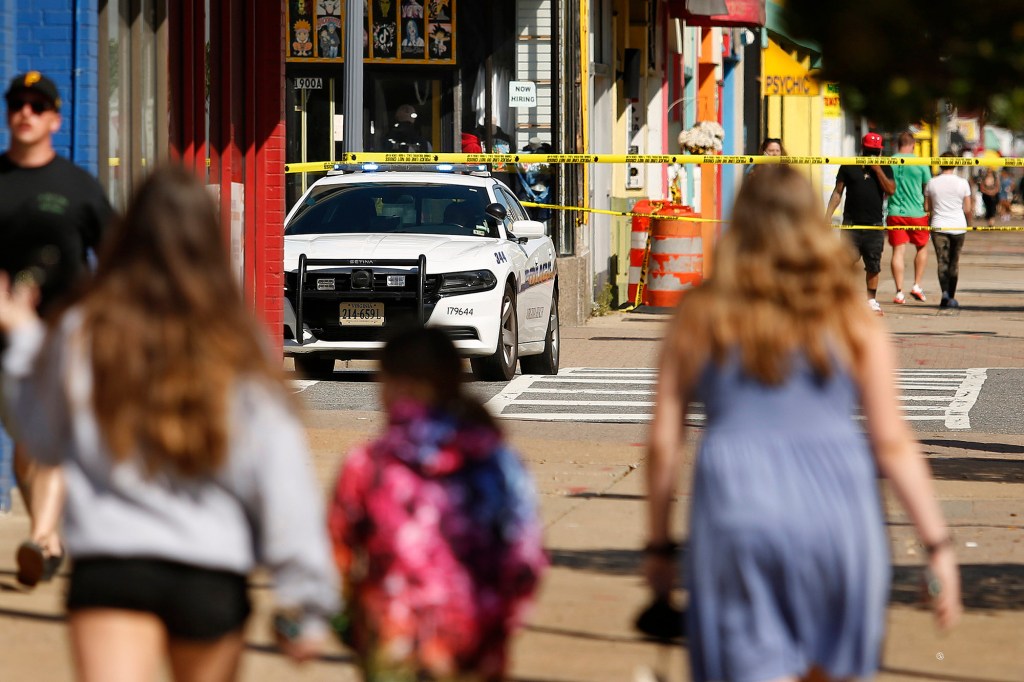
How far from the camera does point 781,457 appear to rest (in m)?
3.82

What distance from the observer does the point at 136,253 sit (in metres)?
3.54

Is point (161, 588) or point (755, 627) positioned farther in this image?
point (755, 627)

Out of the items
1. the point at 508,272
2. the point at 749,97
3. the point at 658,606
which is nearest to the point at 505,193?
the point at 508,272

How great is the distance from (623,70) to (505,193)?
12.7 m

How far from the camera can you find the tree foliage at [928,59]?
4141 mm

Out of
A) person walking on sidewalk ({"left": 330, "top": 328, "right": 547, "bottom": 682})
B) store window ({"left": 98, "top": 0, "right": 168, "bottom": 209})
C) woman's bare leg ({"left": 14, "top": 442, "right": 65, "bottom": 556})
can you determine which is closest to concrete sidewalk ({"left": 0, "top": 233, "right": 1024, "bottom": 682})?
woman's bare leg ({"left": 14, "top": 442, "right": 65, "bottom": 556})

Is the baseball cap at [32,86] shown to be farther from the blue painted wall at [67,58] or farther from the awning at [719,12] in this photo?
the awning at [719,12]

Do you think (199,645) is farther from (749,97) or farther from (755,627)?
(749,97)

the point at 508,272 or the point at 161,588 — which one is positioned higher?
the point at 508,272

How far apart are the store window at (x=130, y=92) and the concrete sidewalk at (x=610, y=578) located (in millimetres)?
1906

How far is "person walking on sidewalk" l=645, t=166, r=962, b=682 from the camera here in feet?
12.4

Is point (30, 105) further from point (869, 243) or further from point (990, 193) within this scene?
point (990, 193)

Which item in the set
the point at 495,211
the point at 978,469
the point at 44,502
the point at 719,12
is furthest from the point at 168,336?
the point at 719,12

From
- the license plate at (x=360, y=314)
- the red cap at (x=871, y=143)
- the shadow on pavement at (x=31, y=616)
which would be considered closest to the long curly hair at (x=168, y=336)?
the shadow on pavement at (x=31, y=616)
